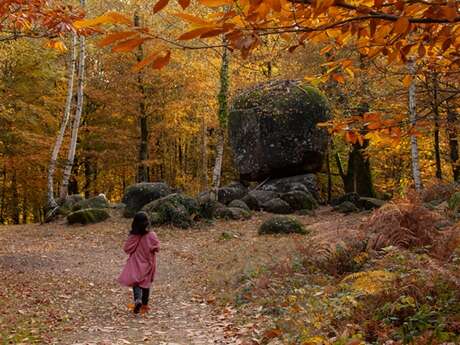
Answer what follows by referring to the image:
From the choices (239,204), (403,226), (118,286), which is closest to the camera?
(403,226)

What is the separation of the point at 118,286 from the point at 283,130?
1288 cm

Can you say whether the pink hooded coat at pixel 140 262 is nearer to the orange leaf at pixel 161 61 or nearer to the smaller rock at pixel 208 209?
the orange leaf at pixel 161 61

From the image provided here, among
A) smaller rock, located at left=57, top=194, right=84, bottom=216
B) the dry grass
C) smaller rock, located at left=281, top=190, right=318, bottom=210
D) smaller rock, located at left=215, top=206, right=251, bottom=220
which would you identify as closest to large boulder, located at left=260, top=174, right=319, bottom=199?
smaller rock, located at left=281, top=190, right=318, bottom=210

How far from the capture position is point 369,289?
5.12 metres

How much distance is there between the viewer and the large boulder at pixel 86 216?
55.9 feet

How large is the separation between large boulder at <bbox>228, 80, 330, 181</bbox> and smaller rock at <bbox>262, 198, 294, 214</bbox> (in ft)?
8.96

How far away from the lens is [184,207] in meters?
16.6

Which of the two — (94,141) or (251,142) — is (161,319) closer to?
(251,142)

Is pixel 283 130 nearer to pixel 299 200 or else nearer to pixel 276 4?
pixel 299 200

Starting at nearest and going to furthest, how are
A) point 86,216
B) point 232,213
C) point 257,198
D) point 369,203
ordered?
point 86,216 → point 232,213 → point 369,203 → point 257,198

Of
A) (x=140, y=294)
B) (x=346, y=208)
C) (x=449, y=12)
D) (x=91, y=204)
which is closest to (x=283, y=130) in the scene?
(x=346, y=208)

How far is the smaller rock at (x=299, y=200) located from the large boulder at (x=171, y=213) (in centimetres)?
418

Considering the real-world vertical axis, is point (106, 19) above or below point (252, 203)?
above

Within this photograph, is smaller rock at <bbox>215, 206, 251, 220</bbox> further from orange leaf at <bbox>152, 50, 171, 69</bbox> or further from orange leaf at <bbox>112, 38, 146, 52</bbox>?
orange leaf at <bbox>112, 38, 146, 52</bbox>
